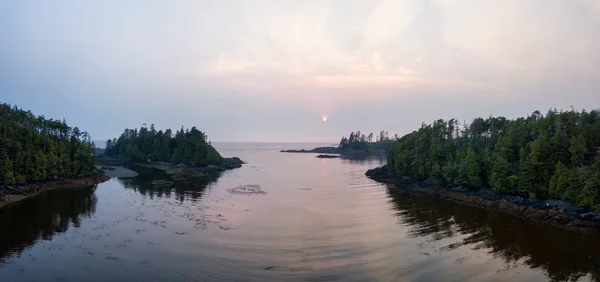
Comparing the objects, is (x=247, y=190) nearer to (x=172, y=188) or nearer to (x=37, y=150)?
(x=172, y=188)

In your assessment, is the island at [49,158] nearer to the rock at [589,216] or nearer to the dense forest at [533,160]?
the dense forest at [533,160]

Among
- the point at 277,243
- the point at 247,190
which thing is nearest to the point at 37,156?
the point at 247,190

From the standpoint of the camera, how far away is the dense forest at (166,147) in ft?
374

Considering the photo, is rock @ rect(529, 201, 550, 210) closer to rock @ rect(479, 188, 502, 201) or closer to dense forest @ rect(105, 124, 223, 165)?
rock @ rect(479, 188, 502, 201)

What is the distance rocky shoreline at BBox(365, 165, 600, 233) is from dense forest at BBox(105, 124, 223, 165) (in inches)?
2643

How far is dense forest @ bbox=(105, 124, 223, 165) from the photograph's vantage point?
114 m

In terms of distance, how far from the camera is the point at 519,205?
4369 centimetres

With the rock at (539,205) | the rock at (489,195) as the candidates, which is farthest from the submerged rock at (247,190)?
the rock at (539,205)

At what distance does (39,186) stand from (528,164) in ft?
231

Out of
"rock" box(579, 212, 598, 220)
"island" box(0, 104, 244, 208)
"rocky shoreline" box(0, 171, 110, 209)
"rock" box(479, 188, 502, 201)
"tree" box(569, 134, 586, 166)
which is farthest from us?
"island" box(0, 104, 244, 208)

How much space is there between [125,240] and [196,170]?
7197cm

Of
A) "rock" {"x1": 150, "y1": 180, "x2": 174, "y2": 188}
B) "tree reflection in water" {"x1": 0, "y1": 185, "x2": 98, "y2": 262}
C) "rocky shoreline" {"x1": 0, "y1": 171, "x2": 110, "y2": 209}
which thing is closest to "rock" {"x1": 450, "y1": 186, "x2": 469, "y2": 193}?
"tree reflection in water" {"x1": 0, "y1": 185, "x2": 98, "y2": 262}

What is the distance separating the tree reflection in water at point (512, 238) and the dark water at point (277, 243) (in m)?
0.09

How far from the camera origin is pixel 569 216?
37500 mm
